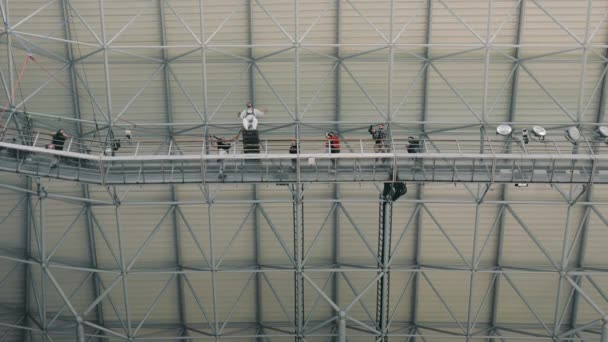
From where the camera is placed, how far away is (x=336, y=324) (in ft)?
100

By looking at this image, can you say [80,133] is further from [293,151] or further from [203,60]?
[293,151]

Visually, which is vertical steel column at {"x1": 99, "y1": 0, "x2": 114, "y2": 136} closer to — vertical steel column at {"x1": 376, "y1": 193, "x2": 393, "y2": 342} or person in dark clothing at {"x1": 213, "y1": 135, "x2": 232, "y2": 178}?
person in dark clothing at {"x1": 213, "y1": 135, "x2": 232, "y2": 178}

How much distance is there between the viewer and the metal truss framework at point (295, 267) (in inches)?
1068

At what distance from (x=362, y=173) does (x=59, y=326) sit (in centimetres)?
1520

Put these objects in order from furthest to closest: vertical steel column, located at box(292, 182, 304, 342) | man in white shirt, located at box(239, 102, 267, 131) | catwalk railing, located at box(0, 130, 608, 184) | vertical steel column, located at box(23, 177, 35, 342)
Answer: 1. vertical steel column, located at box(23, 177, 35, 342)
2. vertical steel column, located at box(292, 182, 304, 342)
3. man in white shirt, located at box(239, 102, 267, 131)
4. catwalk railing, located at box(0, 130, 608, 184)

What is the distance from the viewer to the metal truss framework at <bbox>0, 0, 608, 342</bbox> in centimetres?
2712

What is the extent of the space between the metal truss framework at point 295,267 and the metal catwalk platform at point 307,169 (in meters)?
1.05

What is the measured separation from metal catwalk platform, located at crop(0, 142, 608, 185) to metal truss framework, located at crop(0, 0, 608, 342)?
1048 millimetres

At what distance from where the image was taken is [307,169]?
25953mm

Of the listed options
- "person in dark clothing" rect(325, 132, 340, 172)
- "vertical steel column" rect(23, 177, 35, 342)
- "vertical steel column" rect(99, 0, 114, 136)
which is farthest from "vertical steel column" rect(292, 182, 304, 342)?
"vertical steel column" rect(23, 177, 35, 342)

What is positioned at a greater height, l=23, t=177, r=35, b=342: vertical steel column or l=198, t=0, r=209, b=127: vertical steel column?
l=198, t=0, r=209, b=127: vertical steel column

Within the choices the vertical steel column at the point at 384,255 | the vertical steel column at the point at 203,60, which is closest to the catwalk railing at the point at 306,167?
the vertical steel column at the point at 384,255

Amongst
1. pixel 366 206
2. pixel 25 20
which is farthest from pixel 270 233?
pixel 25 20

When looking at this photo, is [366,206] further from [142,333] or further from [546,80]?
[142,333]
